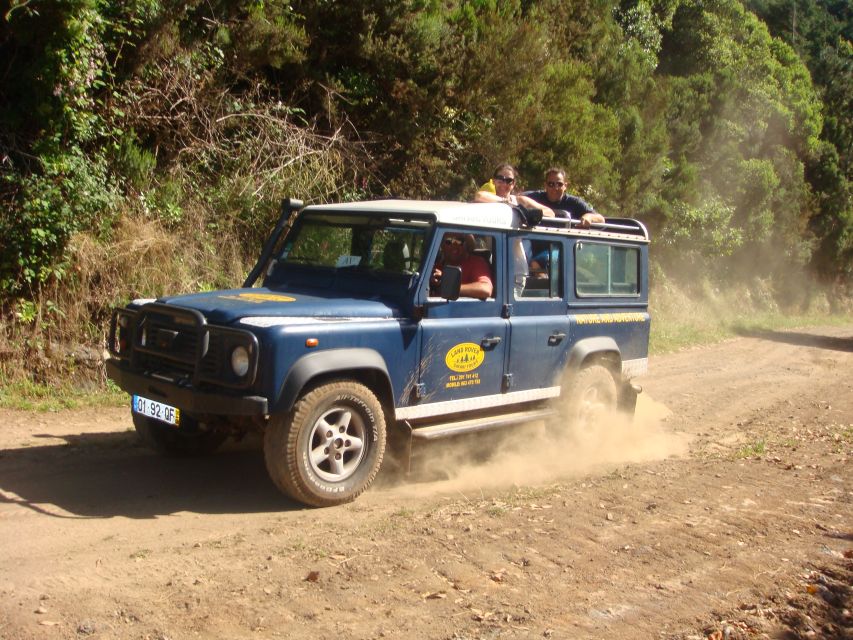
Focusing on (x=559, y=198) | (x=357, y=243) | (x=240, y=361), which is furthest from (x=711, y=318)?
(x=240, y=361)

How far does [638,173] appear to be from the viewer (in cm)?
1822

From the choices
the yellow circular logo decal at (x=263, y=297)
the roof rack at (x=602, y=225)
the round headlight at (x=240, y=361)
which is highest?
the roof rack at (x=602, y=225)

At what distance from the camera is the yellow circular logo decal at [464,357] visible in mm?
6477

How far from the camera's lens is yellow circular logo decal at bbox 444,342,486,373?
6477 millimetres

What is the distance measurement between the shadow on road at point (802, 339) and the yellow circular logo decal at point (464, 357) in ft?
44.9

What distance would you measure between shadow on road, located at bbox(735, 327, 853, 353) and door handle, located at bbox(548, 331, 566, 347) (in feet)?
41.3

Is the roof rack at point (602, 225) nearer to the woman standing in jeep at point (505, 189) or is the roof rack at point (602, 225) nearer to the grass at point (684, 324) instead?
the woman standing in jeep at point (505, 189)

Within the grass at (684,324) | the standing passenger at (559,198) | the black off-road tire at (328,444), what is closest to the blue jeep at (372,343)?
the black off-road tire at (328,444)

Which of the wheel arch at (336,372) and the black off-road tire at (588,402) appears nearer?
the wheel arch at (336,372)

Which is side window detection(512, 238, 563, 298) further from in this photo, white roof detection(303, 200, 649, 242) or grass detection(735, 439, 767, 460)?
grass detection(735, 439, 767, 460)

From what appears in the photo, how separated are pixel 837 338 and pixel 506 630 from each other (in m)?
19.0

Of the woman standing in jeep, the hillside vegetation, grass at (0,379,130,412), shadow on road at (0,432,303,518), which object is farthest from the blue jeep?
the hillside vegetation

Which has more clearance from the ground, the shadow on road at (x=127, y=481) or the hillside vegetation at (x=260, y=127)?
the hillside vegetation at (x=260, y=127)

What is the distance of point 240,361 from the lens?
17.8ft
